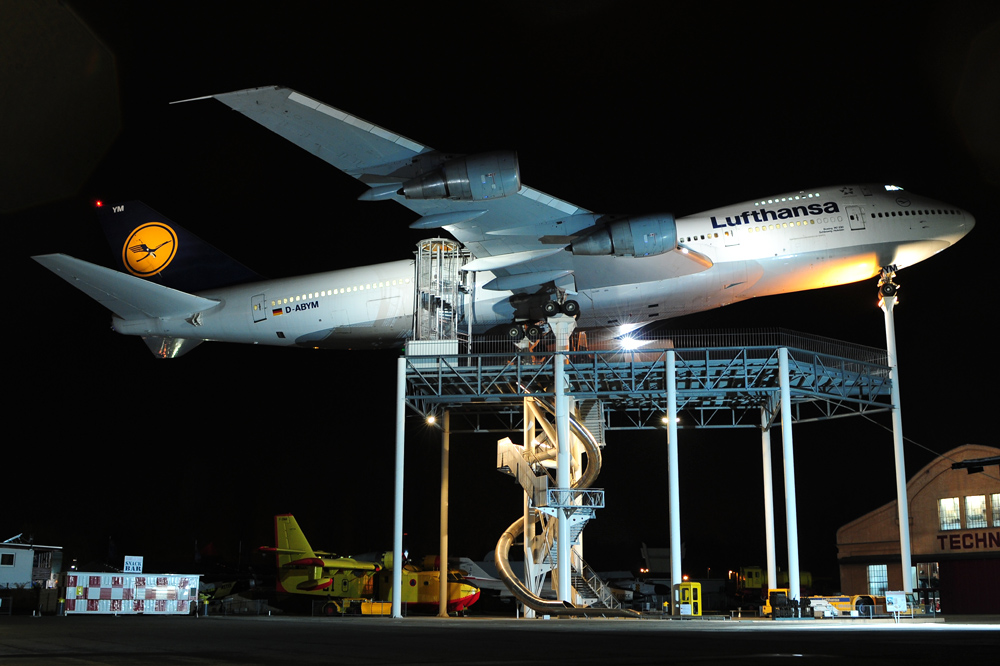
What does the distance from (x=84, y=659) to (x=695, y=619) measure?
20879 millimetres

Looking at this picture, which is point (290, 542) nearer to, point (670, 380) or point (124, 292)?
point (124, 292)

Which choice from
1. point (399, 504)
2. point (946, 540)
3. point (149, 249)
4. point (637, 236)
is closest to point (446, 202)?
point (637, 236)

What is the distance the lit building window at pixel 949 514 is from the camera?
43.7m

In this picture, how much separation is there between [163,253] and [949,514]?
139 feet

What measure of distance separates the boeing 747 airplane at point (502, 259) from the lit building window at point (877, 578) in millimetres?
17670

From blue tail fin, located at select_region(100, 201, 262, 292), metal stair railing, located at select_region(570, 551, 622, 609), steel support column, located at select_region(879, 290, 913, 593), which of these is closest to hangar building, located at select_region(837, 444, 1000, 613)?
steel support column, located at select_region(879, 290, 913, 593)

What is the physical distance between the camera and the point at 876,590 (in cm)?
4694

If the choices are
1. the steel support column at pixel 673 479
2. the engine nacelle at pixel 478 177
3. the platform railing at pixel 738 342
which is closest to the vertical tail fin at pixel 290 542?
A: the platform railing at pixel 738 342

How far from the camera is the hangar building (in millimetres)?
42156

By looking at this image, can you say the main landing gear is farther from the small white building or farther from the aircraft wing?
the small white building

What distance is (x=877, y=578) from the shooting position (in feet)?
154

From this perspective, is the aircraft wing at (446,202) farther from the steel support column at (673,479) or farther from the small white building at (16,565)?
the small white building at (16,565)

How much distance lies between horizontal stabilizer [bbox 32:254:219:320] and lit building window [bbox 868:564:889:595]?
36.9 meters

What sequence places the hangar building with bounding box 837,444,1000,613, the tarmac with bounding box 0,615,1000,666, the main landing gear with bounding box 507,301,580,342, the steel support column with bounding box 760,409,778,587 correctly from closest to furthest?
the tarmac with bounding box 0,615,1000,666 < the steel support column with bounding box 760,409,778,587 < the main landing gear with bounding box 507,301,580,342 < the hangar building with bounding box 837,444,1000,613
